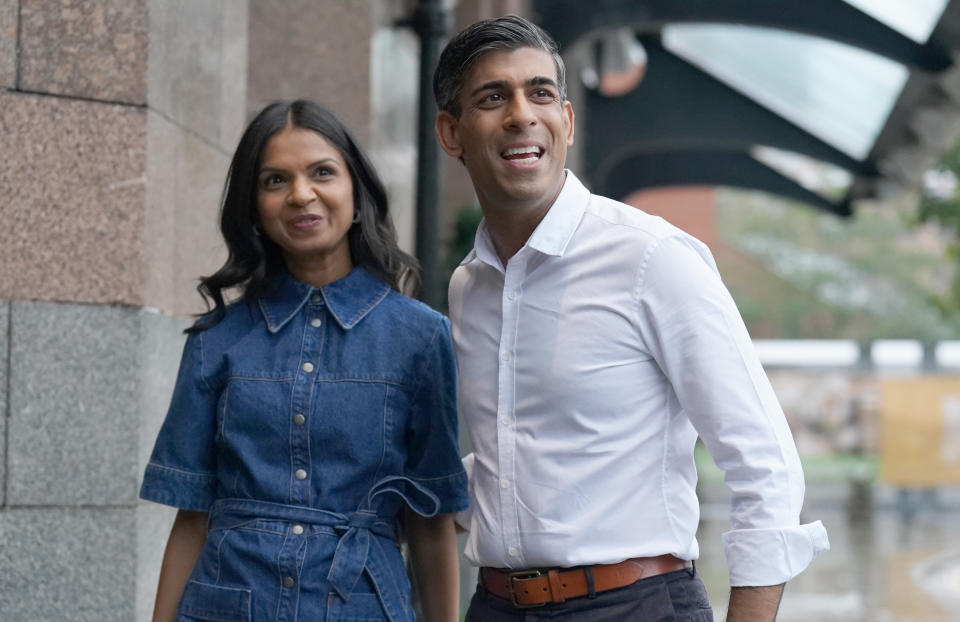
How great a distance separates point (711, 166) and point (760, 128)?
12.2ft

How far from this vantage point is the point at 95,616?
357 cm

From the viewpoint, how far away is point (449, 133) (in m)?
2.72

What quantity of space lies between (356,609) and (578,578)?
1.47ft

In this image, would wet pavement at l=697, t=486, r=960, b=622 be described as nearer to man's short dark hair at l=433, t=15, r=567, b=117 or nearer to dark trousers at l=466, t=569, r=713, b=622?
dark trousers at l=466, t=569, r=713, b=622

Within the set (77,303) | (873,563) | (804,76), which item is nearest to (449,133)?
(77,303)

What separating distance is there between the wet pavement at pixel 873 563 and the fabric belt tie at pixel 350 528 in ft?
24.2

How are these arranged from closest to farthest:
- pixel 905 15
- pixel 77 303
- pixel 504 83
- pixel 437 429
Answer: pixel 504 83
pixel 437 429
pixel 77 303
pixel 905 15

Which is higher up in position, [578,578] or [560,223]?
[560,223]

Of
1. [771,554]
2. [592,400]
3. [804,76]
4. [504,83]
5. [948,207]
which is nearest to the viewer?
[771,554]

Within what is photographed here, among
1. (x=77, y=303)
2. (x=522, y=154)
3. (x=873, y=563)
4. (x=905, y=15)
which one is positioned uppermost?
(x=905, y=15)

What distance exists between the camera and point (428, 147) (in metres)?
5.99

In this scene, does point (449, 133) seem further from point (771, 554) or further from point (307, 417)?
point (771, 554)

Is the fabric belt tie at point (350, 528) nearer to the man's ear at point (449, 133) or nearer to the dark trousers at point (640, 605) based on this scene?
the dark trousers at point (640, 605)

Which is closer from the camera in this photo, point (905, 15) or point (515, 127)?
point (515, 127)
